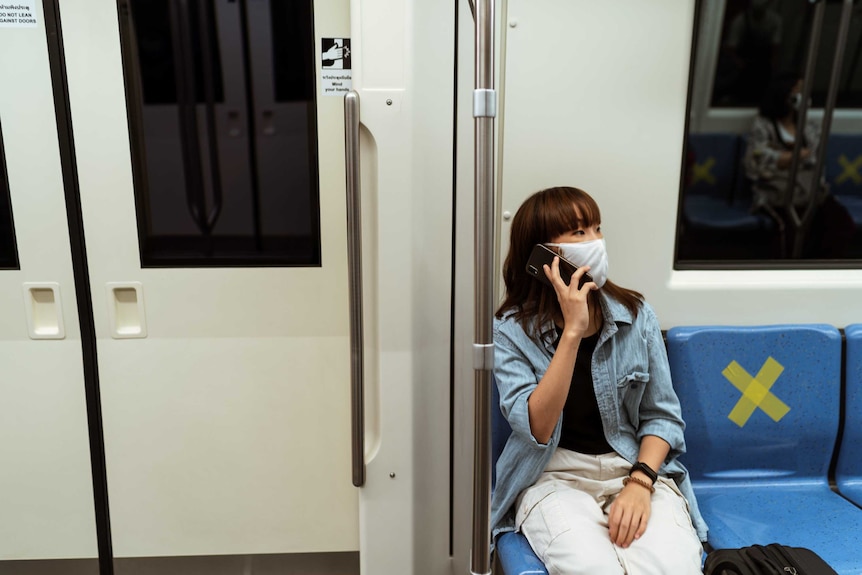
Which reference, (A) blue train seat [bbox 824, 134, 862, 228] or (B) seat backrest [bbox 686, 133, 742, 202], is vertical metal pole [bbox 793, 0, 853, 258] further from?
(B) seat backrest [bbox 686, 133, 742, 202]

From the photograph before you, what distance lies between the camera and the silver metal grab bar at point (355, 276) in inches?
58.7

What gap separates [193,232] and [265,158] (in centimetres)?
33

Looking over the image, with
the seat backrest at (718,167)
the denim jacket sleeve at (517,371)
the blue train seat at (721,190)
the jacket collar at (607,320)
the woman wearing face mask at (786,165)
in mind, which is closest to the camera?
the denim jacket sleeve at (517,371)

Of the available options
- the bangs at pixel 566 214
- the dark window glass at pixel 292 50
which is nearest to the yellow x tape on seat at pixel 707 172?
the bangs at pixel 566 214

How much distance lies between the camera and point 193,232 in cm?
194

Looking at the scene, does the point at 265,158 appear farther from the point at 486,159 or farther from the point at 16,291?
the point at 486,159

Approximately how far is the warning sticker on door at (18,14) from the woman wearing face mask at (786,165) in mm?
3939

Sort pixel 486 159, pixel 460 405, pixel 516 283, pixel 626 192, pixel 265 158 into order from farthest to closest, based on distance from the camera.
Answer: pixel 626 192
pixel 265 158
pixel 516 283
pixel 460 405
pixel 486 159

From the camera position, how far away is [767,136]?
19.0 ft

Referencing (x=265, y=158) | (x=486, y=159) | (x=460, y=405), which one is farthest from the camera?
(x=265, y=158)

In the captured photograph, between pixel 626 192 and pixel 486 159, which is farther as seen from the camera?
pixel 626 192

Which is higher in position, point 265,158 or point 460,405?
point 265,158

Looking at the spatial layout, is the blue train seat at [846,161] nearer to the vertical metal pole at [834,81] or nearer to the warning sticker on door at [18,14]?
the vertical metal pole at [834,81]

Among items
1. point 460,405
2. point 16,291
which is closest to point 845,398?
point 460,405
